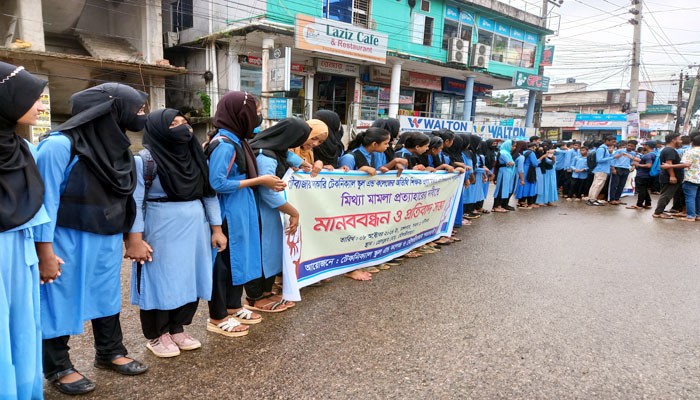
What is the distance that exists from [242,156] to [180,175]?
19.3 inches

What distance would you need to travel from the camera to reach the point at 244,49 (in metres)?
14.5

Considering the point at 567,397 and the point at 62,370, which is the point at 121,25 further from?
the point at 567,397

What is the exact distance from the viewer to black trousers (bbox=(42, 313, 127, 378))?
2.19 meters

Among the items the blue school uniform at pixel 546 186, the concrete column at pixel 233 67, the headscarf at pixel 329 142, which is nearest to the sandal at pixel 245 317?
the headscarf at pixel 329 142

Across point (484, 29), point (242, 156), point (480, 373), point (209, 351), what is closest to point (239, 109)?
point (242, 156)

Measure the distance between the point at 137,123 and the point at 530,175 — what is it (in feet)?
29.7

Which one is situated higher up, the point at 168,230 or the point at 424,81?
the point at 424,81

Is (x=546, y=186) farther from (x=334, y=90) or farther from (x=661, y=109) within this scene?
(x=661, y=109)

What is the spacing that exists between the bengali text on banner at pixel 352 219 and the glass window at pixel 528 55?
2099 cm

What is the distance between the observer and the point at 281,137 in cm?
317

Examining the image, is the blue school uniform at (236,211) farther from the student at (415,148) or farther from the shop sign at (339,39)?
the shop sign at (339,39)

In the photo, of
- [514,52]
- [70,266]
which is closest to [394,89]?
[514,52]

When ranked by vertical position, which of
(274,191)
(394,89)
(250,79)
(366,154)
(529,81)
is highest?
(529,81)

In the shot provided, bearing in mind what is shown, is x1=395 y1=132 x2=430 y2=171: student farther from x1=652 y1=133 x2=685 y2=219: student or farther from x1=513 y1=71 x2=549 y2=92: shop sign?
x1=513 y1=71 x2=549 y2=92: shop sign
